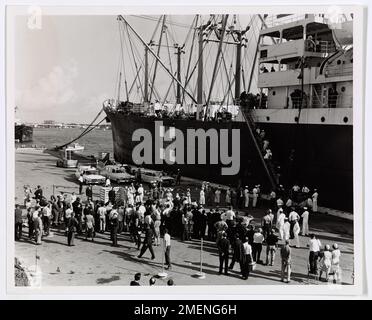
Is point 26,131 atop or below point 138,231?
atop

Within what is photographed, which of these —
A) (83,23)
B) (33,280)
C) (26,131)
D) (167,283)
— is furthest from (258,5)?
(26,131)

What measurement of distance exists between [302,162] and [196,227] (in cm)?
724

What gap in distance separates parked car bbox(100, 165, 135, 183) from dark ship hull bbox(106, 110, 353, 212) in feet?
8.97

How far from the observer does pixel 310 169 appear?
1988cm

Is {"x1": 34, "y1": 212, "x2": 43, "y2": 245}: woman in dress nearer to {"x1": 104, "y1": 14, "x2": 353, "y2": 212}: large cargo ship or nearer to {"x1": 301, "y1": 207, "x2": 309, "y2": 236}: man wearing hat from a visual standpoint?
{"x1": 104, "y1": 14, "x2": 353, "y2": 212}: large cargo ship

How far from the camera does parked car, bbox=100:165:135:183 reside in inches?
979

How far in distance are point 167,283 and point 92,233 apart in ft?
13.3

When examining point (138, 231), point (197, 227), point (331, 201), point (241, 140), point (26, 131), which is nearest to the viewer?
point (138, 231)

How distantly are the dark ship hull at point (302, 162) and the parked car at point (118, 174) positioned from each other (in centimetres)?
274

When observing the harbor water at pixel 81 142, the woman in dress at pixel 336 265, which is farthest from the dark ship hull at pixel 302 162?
the harbor water at pixel 81 142

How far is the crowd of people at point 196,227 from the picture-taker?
12.6 m

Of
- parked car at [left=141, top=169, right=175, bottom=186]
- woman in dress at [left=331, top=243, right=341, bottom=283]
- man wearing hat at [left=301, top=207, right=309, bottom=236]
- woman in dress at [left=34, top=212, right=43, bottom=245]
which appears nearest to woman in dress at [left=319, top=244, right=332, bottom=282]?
woman in dress at [left=331, top=243, right=341, bottom=283]
